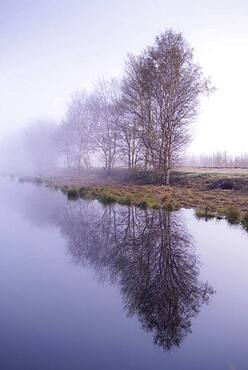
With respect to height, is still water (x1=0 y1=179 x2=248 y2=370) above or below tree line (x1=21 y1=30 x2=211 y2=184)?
below

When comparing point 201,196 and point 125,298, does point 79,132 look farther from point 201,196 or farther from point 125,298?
point 125,298

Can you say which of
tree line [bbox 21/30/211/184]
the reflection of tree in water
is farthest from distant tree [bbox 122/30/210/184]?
the reflection of tree in water

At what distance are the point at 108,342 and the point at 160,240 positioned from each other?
6606mm

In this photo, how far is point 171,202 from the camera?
18391 millimetres

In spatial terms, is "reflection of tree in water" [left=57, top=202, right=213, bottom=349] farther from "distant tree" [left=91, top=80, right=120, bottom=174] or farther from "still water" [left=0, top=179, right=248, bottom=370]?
"distant tree" [left=91, top=80, right=120, bottom=174]

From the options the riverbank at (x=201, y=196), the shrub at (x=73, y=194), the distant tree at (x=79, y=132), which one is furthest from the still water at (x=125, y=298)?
the distant tree at (x=79, y=132)

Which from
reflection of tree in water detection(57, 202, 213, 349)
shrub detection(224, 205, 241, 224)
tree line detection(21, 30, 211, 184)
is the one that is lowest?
reflection of tree in water detection(57, 202, 213, 349)

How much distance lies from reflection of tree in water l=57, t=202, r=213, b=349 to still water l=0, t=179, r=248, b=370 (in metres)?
0.03

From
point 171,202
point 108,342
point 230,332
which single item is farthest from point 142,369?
point 171,202

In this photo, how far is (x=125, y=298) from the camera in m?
6.72

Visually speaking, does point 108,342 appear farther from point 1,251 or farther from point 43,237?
point 43,237

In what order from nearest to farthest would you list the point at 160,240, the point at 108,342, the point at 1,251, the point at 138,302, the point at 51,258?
the point at 108,342 < the point at 138,302 < the point at 51,258 < the point at 1,251 < the point at 160,240

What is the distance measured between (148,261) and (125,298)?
262cm

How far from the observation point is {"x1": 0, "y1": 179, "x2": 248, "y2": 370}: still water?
4.70 meters
